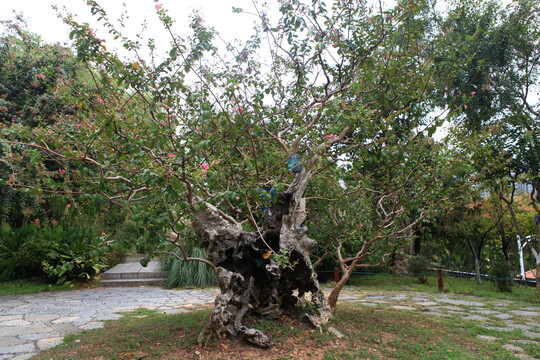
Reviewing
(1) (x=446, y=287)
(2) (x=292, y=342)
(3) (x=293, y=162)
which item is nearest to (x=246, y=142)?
(3) (x=293, y=162)

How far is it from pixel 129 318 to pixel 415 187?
14.8 ft

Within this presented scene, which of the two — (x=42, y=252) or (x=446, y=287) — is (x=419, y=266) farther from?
(x=42, y=252)

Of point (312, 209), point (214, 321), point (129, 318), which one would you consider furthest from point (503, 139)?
point (129, 318)

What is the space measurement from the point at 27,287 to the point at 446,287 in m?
10.5

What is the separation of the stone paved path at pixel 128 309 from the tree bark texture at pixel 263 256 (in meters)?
2.01

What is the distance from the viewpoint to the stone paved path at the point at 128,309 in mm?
3697

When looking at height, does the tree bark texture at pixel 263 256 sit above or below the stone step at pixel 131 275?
above

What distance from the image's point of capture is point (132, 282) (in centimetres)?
849

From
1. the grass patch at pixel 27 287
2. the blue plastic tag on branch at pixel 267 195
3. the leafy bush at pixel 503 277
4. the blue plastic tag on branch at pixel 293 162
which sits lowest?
the grass patch at pixel 27 287

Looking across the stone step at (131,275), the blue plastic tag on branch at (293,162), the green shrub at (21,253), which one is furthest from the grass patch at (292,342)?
the green shrub at (21,253)

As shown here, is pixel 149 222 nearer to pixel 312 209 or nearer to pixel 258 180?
pixel 258 180

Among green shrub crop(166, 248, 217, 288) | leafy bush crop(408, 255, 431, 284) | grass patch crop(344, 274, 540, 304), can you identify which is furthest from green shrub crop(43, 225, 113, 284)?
leafy bush crop(408, 255, 431, 284)

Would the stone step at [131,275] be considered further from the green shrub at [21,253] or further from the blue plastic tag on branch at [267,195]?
the blue plastic tag on branch at [267,195]

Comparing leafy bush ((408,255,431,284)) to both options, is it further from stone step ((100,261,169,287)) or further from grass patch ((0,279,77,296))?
grass patch ((0,279,77,296))
